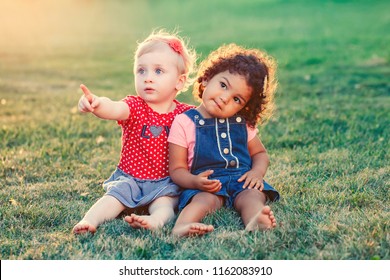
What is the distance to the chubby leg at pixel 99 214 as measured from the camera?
3.27 metres

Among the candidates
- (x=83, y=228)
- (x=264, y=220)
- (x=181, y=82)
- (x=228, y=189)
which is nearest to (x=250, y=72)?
(x=181, y=82)

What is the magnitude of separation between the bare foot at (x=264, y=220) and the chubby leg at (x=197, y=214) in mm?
223

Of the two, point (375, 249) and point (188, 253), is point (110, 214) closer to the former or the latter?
point (188, 253)

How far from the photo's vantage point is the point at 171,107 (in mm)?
3941

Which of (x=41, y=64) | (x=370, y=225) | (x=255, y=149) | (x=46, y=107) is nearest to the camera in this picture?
(x=370, y=225)

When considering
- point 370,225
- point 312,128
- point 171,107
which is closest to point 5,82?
point 312,128

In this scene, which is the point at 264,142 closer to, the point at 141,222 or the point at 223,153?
the point at 223,153

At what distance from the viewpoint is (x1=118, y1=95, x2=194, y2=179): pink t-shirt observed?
12.4 ft

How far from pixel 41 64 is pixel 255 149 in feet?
28.6

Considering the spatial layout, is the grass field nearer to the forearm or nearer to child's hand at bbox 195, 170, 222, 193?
child's hand at bbox 195, 170, 222, 193

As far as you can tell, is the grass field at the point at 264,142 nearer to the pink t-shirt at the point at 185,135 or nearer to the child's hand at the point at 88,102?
the pink t-shirt at the point at 185,135

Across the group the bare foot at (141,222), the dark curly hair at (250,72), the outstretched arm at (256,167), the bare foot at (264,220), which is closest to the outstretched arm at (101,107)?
the dark curly hair at (250,72)

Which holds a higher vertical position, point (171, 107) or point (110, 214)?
point (171, 107)

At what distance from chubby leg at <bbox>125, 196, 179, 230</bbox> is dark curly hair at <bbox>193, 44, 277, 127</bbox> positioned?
682 mm
